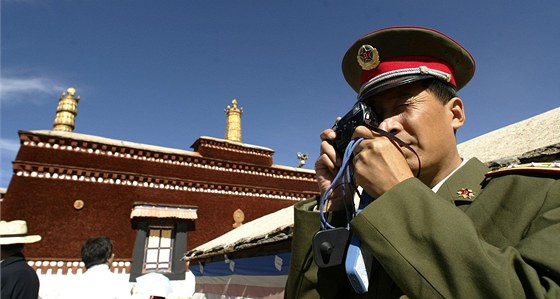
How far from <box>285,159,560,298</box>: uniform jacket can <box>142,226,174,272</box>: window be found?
12887mm

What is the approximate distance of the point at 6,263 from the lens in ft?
11.0

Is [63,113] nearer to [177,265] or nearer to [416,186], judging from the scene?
[177,265]

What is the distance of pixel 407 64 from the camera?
1442 millimetres

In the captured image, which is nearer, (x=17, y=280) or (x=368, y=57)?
(x=368, y=57)

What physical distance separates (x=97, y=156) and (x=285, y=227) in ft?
34.8

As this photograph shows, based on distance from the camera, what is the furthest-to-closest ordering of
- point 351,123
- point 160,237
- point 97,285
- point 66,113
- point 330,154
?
point 66,113
point 160,237
point 97,285
point 330,154
point 351,123

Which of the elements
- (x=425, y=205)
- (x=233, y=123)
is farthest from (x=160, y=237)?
(x=425, y=205)

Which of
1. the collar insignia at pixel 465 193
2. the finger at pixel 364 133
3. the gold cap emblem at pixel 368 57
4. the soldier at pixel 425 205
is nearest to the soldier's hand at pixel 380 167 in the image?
the soldier at pixel 425 205

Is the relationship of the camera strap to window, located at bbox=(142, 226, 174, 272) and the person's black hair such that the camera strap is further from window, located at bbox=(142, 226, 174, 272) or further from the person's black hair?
window, located at bbox=(142, 226, 174, 272)

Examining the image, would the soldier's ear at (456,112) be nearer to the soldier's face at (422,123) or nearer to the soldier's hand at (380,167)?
the soldier's face at (422,123)

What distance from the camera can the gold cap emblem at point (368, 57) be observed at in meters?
1.51

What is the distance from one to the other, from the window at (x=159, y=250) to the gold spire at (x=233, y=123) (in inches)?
259

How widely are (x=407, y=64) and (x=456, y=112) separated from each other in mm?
279

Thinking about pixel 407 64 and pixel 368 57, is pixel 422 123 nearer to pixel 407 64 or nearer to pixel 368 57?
pixel 407 64
